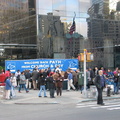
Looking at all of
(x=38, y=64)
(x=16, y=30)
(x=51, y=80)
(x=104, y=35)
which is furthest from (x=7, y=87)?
(x=104, y=35)

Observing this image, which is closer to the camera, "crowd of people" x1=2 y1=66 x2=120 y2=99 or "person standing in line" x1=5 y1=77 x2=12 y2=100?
"person standing in line" x1=5 y1=77 x2=12 y2=100

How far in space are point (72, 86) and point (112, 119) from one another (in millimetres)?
10332

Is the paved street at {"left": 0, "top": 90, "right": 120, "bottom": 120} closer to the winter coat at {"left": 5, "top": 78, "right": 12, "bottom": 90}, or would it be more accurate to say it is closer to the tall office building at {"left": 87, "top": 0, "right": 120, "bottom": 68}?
the winter coat at {"left": 5, "top": 78, "right": 12, "bottom": 90}

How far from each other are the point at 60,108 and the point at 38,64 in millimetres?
11372

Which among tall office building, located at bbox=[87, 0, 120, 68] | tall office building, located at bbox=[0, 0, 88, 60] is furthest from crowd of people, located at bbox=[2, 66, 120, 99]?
tall office building, located at bbox=[87, 0, 120, 68]

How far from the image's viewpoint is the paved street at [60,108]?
29.9ft

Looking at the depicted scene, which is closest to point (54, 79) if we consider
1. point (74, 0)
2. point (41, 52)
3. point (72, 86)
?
point (72, 86)

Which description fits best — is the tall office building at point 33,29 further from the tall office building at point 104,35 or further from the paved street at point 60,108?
the paved street at point 60,108

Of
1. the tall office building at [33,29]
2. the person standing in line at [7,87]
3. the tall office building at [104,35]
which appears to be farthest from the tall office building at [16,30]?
the person standing in line at [7,87]

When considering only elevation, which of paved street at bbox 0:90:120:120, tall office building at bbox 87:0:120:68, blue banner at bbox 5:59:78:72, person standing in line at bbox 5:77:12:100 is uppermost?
tall office building at bbox 87:0:120:68

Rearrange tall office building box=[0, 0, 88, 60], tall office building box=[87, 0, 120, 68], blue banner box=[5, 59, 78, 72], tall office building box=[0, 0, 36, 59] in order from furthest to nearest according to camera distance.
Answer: tall office building box=[87, 0, 120, 68]
tall office building box=[0, 0, 36, 59]
tall office building box=[0, 0, 88, 60]
blue banner box=[5, 59, 78, 72]

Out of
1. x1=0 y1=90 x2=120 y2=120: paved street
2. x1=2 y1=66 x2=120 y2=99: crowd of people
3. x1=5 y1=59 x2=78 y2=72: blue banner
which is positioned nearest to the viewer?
x1=0 y1=90 x2=120 y2=120: paved street

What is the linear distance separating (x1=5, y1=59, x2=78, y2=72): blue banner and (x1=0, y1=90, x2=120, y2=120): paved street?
8025mm

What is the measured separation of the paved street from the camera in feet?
29.9
